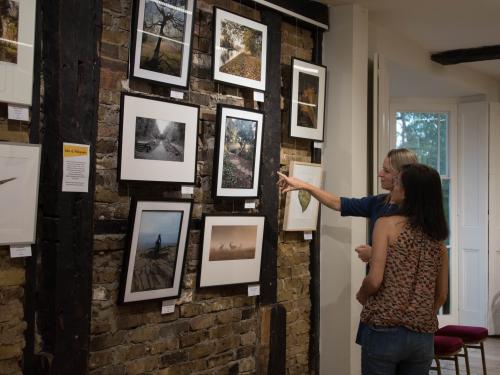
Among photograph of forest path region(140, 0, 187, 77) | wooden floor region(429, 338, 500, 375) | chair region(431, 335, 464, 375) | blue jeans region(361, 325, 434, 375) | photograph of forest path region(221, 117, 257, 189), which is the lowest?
wooden floor region(429, 338, 500, 375)

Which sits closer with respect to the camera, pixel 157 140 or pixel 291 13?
pixel 157 140

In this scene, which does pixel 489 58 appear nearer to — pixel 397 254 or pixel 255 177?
pixel 255 177

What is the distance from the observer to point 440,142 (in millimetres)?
6953

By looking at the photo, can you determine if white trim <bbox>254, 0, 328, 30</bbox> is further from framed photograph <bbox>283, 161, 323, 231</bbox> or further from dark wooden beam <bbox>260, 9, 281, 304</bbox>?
framed photograph <bbox>283, 161, 323, 231</bbox>

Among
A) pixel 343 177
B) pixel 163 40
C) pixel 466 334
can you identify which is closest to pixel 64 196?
pixel 163 40

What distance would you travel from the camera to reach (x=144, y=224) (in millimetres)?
2973

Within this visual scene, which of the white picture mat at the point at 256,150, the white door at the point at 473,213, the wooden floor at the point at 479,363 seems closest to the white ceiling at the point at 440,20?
the white picture mat at the point at 256,150

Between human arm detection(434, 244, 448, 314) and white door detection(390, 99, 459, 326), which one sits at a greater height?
white door detection(390, 99, 459, 326)

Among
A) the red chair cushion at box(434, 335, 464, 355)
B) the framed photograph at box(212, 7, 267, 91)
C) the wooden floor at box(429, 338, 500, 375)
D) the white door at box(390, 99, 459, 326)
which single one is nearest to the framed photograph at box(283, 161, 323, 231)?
the framed photograph at box(212, 7, 267, 91)

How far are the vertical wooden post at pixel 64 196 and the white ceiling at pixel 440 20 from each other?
2.17 meters

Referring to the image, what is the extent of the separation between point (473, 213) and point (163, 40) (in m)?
4.83

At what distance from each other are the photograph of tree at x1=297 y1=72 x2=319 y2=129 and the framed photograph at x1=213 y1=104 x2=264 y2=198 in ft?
1.58

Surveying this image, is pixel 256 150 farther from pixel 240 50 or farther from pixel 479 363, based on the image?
pixel 479 363

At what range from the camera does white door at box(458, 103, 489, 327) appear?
666 cm
